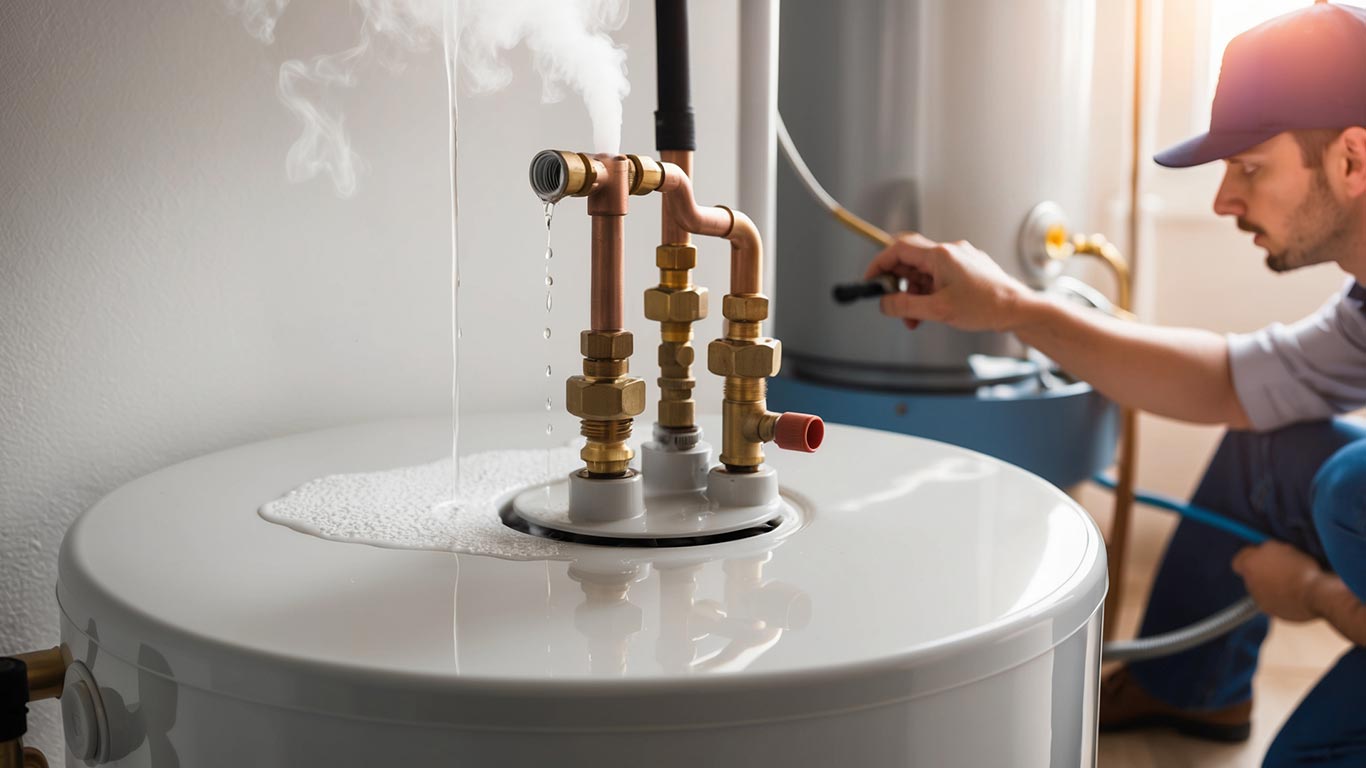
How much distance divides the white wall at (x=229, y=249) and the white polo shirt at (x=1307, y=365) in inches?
26.1

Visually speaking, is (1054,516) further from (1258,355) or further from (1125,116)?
(1125,116)

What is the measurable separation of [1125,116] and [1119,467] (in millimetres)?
733

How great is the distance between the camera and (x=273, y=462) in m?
0.78

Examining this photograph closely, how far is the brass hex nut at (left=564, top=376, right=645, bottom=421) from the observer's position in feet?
2.10

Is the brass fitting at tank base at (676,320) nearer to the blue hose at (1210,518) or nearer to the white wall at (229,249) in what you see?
the white wall at (229,249)

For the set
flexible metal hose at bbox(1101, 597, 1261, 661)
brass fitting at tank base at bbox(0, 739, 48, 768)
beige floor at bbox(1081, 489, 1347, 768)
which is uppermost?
brass fitting at tank base at bbox(0, 739, 48, 768)

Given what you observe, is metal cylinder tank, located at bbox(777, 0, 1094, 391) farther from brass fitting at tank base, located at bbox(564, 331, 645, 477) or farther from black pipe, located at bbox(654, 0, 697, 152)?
brass fitting at tank base, located at bbox(564, 331, 645, 477)

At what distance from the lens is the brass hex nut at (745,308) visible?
0.69 m

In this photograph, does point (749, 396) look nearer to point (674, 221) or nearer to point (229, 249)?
point (674, 221)

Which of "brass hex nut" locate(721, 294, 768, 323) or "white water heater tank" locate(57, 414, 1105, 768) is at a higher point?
"brass hex nut" locate(721, 294, 768, 323)

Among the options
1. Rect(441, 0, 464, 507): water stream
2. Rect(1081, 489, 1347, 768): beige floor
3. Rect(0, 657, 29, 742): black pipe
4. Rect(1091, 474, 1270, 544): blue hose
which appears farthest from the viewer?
Rect(1081, 489, 1347, 768): beige floor

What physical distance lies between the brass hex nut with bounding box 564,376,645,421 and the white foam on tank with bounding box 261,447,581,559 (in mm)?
72

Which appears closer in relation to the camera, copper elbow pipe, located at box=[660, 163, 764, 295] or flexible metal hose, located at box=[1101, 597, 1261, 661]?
copper elbow pipe, located at box=[660, 163, 764, 295]

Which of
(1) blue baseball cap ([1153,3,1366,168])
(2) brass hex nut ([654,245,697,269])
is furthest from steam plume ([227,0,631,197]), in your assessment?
(1) blue baseball cap ([1153,3,1366,168])
